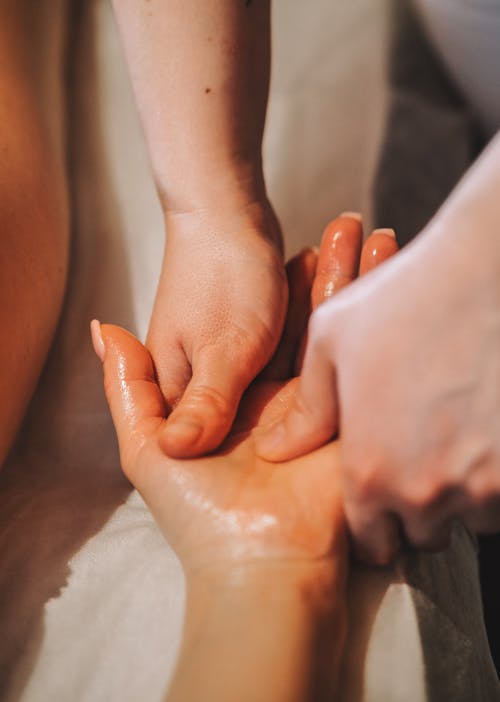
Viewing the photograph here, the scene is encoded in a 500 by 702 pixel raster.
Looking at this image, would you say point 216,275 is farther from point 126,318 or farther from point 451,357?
point 451,357

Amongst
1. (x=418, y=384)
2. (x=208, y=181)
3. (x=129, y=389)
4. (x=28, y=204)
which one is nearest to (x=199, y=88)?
(x=208, y=181)

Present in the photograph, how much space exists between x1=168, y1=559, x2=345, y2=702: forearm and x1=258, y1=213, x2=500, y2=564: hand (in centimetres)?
7

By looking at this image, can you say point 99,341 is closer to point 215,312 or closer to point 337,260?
point 215,312

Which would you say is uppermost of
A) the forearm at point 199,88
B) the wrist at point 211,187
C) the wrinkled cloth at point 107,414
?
the forearm at point 199,88

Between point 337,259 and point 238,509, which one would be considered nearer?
point 238,509

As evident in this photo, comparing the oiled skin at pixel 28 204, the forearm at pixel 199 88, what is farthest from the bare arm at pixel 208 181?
the oiled skin at pixel 28 204

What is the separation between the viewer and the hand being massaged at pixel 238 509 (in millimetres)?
511

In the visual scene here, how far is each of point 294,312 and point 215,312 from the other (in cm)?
12

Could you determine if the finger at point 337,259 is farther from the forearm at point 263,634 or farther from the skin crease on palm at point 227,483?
the forearm at point 263,634

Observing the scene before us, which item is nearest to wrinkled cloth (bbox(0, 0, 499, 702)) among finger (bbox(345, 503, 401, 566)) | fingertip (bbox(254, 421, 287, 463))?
finger (bbox(345, 503, 401, 566))

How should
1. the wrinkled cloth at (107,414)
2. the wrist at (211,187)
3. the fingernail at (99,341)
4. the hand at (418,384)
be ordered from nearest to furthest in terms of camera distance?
the hand at (418,384), the wrinkled cloth at (107,414), the fingernail at (99,341), the wrist at (211,187)

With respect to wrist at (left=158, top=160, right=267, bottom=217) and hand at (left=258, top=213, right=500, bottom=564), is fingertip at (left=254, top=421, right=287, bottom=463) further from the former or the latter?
wrist at (left=158, top=160, right=267, bottom=217)

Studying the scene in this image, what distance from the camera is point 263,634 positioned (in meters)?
0.49

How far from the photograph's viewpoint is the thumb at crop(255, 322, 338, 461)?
503mm
